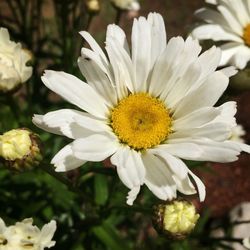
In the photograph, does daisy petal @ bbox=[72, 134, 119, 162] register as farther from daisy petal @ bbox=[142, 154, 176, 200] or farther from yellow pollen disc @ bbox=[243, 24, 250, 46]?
yellow pollen disc @ bbox=[243, 24, 250, 46]

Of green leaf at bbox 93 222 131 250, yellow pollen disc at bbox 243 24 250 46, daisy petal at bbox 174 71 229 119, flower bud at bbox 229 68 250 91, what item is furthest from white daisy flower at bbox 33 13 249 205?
yellow pollen disc at bbox 243 24 250 46

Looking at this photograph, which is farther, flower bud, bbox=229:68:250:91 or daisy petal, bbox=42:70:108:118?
flower bud, bbox=229:68:250:91

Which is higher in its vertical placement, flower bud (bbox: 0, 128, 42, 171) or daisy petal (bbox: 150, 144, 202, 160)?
daisy petal (bbox: 150, 144, 202, 160)

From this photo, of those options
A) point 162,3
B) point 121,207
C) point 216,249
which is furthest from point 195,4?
point 121,207

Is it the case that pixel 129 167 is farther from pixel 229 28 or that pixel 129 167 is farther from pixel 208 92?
pixel 229 28

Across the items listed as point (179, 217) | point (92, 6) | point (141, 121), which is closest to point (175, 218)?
point (179, 217)

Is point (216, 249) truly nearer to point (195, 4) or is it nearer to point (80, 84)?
point (80, 84)

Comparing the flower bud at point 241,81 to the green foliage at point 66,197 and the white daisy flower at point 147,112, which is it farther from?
A: the green foliage at point 66,197
